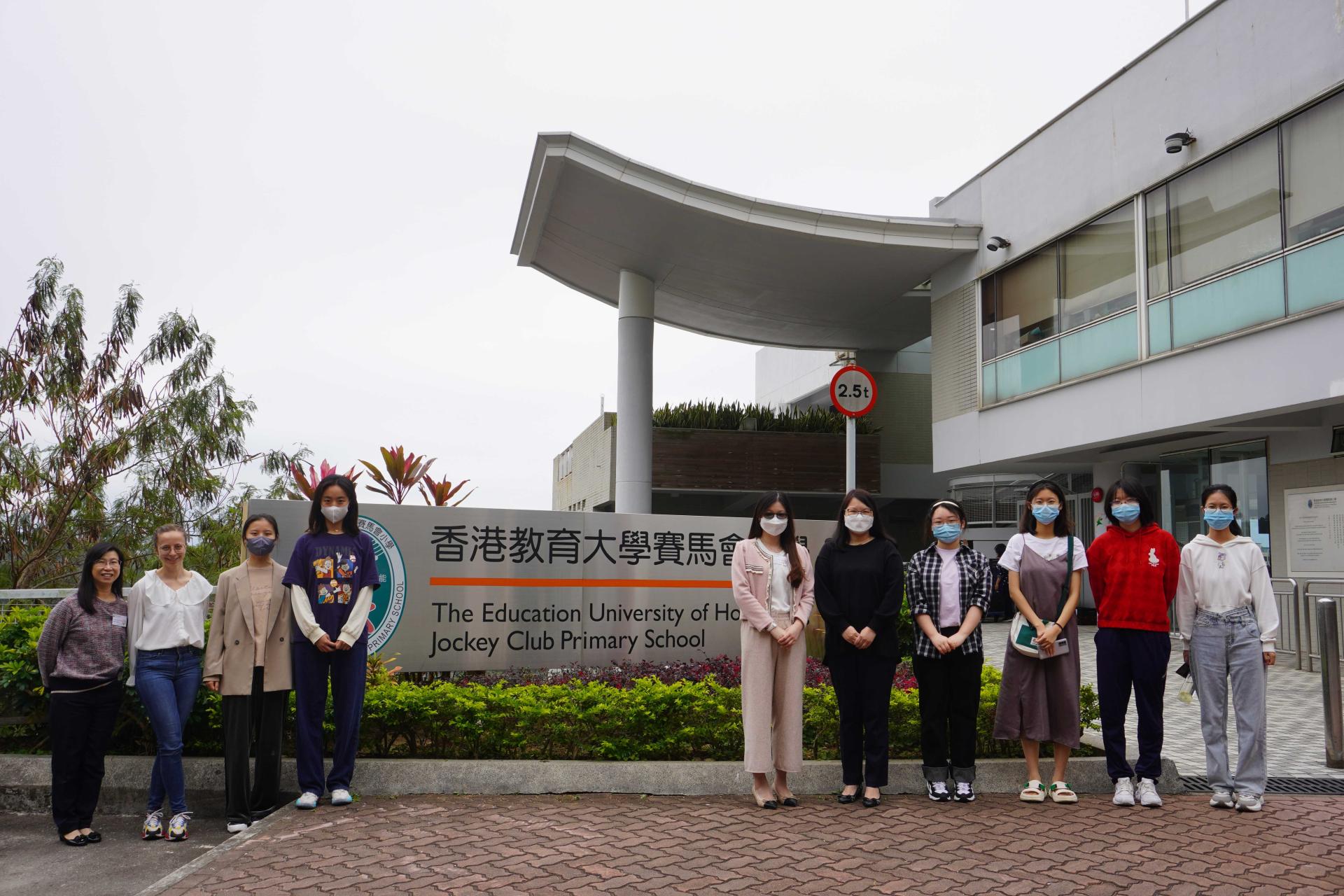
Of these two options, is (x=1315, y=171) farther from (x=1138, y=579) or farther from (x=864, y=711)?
(x=864, y=711)

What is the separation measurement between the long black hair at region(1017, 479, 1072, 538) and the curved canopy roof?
10.7 meters

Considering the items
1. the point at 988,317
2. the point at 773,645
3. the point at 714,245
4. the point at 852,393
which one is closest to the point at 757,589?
the point at 773,645

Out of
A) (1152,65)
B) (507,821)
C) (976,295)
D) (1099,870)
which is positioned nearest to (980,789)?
(1099,870)

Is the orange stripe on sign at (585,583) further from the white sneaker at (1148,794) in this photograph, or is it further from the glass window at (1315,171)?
the glass window at (1315,171)

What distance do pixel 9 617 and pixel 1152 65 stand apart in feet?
46.8

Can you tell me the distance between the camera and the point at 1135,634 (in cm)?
592

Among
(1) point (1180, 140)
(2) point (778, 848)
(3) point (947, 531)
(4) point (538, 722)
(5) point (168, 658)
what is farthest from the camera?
(1) point (1180, 140)

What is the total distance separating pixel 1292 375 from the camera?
11242 millimetres

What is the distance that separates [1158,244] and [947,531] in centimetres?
954

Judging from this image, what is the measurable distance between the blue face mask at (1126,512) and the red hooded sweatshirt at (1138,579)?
9 cm

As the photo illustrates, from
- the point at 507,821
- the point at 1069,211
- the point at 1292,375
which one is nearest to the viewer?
the point at 507,821

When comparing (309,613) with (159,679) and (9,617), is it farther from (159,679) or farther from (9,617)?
(9,617)

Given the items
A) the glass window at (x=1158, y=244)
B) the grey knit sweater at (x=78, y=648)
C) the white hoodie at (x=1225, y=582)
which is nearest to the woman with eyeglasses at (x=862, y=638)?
the white hoodie at (x=1225, y=582)

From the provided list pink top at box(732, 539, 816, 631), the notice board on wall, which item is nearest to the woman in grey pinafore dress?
pink top at box(732, 539, 816, 631)
